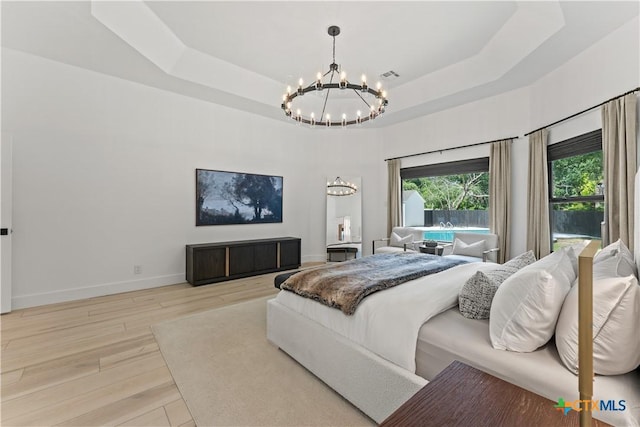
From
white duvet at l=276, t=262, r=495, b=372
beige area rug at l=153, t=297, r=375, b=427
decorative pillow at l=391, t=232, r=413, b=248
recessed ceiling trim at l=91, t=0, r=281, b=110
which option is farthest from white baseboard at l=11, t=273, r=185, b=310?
decorative pillow at l=391, t=232, r=413, b=248

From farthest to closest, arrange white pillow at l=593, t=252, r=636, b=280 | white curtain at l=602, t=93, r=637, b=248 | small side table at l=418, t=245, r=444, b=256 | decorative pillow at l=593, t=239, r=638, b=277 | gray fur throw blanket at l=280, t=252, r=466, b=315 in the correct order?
small side table at l=418, t=245, r=444, b=256, white curtain at l=602, t=93, r=637, b=248, gray fur throw blanket at l=280, t=252, r=466, b=315, decorative pillow at l=593, t=239, r=638, b=277, white pillow at l=593, t=252, r=636, b=280

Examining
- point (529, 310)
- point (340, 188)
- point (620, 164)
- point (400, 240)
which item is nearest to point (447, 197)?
point (400, 240)

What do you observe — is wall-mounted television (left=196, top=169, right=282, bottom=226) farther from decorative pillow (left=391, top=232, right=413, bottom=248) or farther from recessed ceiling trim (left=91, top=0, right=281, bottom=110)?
decorative pillow (left=391, top=232, right=413, bottom=248)

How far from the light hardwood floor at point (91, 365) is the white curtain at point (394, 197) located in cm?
363

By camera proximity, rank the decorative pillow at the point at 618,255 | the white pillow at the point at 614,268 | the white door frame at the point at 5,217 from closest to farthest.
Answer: the white pillow at the point at 614,268 → the decorative pillow at the point at 618,255 → the white door frame at the point at 5,217

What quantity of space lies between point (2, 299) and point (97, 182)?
1688 mm

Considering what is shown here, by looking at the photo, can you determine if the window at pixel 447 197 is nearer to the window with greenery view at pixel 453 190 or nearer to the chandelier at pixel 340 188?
the window with greenery view at pixel 453 190

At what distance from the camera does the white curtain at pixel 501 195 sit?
4.48m

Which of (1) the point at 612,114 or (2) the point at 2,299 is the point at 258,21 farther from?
(2) the point at 2,299

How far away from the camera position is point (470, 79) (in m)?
4.29

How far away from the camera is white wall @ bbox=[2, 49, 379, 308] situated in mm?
3514

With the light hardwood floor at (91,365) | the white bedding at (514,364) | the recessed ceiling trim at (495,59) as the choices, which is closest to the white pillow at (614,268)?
the white bedding at (514,364)

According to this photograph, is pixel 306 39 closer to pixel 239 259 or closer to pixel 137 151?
pixel 137 151

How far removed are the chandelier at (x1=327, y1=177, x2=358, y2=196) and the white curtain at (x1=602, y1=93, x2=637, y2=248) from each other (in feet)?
13.8
